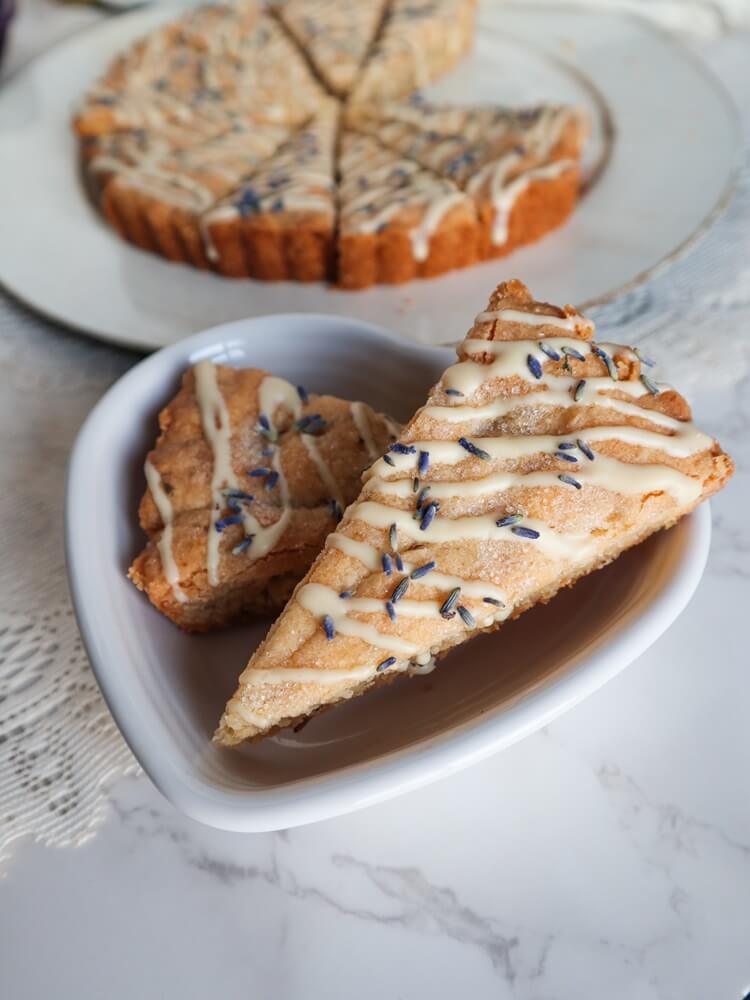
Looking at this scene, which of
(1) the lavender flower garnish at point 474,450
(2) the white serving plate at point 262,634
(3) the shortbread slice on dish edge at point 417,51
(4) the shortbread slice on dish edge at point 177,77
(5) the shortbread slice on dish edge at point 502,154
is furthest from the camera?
(3) the shortbread slice on dish edge at point 417,51

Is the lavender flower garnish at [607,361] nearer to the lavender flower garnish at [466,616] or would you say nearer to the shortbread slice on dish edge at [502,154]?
the lavender flower garnish at [466,616]

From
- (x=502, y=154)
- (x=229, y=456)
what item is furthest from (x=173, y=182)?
(x=229, y=456)

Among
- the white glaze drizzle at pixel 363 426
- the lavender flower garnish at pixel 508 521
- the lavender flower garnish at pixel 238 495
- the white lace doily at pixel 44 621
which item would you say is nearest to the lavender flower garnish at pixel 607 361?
the lavender flower garnish at pixel 508 521

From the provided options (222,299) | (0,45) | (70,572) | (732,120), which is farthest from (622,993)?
(0,45)

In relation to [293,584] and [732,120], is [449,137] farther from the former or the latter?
[293,584]

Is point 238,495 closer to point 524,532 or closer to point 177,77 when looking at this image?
point 524,532
